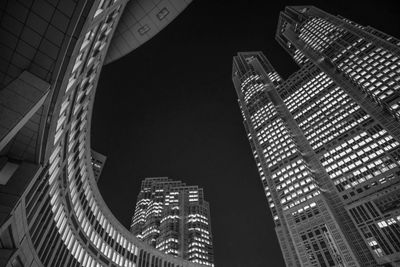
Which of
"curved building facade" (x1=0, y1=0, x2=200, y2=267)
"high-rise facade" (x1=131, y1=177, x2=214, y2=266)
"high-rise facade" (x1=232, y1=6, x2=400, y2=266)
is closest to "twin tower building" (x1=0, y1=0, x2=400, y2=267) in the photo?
"curved building facade" (x1=0, y1=0, x2=200, y2=267)

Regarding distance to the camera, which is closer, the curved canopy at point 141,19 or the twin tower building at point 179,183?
the twin tower building at point 179,183

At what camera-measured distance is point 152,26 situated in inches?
1057

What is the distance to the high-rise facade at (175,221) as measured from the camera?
124 meters

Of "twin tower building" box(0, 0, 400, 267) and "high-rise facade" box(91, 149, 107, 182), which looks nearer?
"twin tower building" box(0, 0, 400, 267)

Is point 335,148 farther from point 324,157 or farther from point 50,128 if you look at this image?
point 50,128

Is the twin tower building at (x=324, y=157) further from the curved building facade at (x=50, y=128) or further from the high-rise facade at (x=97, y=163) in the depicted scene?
the curved building facade at (x=50, y=128)

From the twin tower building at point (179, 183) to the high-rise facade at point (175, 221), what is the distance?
74 cm

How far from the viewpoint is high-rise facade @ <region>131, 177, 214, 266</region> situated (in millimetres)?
124062

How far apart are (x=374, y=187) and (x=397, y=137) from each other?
773 inches

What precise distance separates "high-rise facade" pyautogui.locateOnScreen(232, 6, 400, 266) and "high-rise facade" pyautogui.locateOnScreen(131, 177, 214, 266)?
142 ft

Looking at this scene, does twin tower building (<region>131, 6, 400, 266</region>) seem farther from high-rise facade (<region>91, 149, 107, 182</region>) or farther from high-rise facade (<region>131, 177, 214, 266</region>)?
high-rise facade (<region>91, 149, 107, 182</region>)

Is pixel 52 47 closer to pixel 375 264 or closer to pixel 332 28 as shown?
pixel 375 264

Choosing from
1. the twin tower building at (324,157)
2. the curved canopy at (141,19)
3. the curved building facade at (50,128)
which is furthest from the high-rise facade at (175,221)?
the curved canopy at (141,19)

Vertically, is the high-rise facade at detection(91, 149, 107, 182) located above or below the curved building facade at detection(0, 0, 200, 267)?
above
